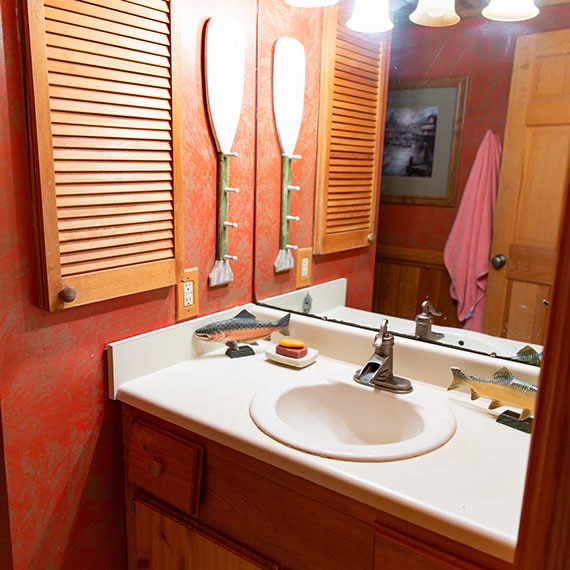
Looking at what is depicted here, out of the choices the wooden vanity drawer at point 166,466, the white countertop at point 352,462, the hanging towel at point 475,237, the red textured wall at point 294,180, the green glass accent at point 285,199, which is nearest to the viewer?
the white countertop at point 352,462

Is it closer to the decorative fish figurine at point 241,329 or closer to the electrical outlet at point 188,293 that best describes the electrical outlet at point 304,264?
the decorative fish figurine at point 241,329

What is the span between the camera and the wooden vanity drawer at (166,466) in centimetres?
118

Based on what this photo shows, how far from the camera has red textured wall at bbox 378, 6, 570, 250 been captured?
125 cm

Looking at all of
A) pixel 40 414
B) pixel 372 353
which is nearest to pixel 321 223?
pixel 372 353

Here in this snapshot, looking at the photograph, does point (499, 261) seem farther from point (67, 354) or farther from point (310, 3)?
point (67, 354)

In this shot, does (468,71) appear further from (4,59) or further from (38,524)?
(38,524)

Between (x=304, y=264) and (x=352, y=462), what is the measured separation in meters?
0.84

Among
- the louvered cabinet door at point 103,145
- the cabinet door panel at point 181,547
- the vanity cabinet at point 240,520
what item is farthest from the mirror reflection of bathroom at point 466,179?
the cabinet door panel at point 181,547

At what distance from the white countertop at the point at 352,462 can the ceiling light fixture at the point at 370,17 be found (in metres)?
0.84

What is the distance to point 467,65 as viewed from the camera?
1.30m

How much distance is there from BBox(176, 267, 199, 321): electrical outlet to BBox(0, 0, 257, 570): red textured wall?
0.08 feet

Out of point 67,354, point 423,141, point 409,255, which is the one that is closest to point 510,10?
point 423,141

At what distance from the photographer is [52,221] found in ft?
3.60

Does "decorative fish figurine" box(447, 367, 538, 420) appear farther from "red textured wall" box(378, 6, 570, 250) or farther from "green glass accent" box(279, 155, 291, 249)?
"green glass accent" box(279, 155, 291, 249)
